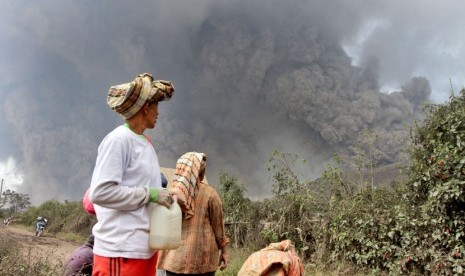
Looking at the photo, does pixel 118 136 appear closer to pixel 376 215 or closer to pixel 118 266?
pixel 118 266

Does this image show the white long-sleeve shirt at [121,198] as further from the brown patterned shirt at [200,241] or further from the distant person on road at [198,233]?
the brown patterned shirt at [200,241]

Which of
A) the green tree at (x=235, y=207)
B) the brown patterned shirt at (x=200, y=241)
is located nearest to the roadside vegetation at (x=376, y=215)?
the green tree at (x=235, y=207)

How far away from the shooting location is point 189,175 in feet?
9.10

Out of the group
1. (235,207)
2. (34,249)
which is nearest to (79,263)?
(34,249)

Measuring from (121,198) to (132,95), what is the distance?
46 cm

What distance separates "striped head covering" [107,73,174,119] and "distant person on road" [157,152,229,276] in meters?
1.12

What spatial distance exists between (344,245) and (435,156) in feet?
6.93

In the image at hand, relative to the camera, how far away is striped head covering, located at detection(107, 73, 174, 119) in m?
1.71

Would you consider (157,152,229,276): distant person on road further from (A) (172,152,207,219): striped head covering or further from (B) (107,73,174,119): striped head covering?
(B) (107,73,174,119): striped head covering

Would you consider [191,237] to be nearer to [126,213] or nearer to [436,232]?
[126,213]

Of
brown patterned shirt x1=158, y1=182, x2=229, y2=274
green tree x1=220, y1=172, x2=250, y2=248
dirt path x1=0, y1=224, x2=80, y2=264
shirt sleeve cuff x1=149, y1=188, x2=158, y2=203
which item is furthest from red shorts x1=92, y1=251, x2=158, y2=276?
green tree x1=220, y1=172, x2=250, y2=248

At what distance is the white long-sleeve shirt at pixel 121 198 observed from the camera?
158 centimetres

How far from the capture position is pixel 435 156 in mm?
5035

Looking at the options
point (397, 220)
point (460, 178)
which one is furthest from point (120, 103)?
point (397, 220)
